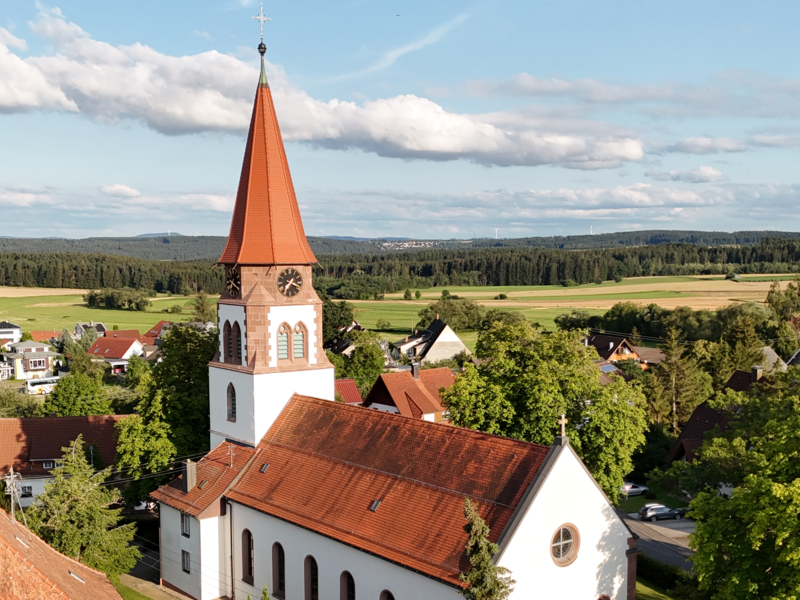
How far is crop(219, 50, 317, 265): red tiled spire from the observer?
33688 millimetres

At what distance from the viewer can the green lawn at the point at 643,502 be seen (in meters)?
Result: 49.9

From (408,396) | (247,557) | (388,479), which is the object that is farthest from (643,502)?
(388,479)

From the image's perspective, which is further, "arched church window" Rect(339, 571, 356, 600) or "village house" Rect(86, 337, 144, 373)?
"village house" Rect(86, 337, 144, 373)

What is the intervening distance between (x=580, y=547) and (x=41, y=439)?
39.7m

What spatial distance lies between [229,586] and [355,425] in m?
9.51

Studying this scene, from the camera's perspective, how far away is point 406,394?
197ft

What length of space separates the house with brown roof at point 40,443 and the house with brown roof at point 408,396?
19.9 metres

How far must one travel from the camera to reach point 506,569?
21672 mm

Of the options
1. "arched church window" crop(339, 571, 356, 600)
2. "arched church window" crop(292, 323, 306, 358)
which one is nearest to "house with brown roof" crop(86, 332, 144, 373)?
"arched church window" crop(292, 323, 306, 358)

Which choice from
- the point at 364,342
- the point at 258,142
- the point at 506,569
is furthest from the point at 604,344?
the point at 506,569

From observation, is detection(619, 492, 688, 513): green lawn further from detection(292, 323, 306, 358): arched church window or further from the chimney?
the chimney

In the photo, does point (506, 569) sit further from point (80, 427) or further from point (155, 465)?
point (80, 427)

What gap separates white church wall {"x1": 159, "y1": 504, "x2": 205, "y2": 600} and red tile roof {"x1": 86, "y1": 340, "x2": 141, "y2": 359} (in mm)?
86330

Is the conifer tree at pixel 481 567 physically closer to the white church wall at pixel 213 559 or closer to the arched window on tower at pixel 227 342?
the white church wall at pixel 213 559
